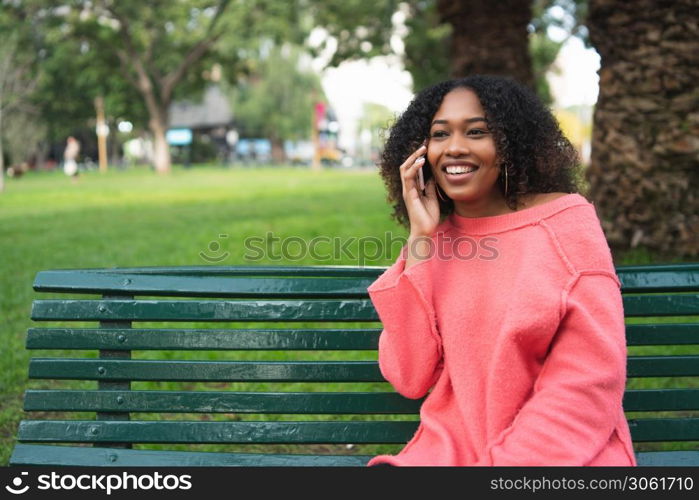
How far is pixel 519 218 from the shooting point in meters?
2.17

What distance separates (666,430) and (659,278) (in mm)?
480

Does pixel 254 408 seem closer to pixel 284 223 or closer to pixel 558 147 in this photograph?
pixel 558 147

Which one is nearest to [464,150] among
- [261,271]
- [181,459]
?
[261,271]

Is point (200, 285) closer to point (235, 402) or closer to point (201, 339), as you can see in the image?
point (201, 339)

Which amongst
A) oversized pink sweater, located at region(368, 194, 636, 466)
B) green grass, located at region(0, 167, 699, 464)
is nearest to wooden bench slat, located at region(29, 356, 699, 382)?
oversized pink sweater, located at region(368, 194, 636, 466)

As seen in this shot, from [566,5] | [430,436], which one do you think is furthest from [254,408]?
[566,5]

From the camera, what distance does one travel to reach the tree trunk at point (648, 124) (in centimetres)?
534

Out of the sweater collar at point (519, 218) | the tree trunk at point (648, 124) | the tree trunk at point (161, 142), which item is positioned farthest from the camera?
the tree trunk at point (161, 142)

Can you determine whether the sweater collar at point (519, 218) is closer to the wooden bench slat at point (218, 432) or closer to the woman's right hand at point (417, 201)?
the woman's right hand at point (417, 201)

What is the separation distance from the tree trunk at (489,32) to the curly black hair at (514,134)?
6.53 meters

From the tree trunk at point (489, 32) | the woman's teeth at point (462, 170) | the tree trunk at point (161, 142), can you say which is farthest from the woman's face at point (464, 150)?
the tree trunk at point (161, 142)

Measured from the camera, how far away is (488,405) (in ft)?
6.88

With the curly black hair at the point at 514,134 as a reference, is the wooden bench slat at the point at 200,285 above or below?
below

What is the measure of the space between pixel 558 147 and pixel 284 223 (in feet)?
→ 27.3
